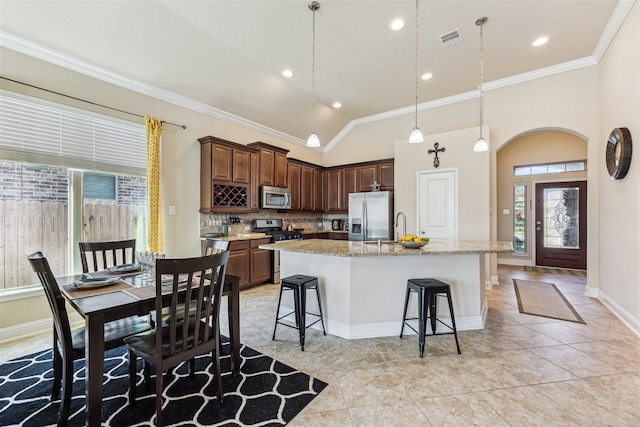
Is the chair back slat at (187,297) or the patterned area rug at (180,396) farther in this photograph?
the patterned area rug at (180,396)

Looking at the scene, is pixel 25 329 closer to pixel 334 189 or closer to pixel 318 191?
pixel 318 191

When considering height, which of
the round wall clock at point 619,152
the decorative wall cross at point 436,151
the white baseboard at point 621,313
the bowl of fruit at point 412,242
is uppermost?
the decorative wall cross at point 436,151

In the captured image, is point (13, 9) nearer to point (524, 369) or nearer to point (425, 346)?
point (425, 346)

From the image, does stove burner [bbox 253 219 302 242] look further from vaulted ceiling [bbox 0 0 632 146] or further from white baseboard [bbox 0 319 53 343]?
white baseboard [bbox 0 319 53 343]

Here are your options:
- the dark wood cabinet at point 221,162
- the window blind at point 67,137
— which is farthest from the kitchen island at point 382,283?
the window blind at point 67,137

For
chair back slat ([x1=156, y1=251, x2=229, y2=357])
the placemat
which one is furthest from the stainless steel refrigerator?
the placemat

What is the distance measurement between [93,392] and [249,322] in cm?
183

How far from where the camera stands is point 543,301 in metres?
3.96

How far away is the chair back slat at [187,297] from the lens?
Result: 1.57 meters

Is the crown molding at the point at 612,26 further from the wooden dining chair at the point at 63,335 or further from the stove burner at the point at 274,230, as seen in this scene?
the wooden dining chair at the point at 63,335

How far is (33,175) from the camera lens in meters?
3.00

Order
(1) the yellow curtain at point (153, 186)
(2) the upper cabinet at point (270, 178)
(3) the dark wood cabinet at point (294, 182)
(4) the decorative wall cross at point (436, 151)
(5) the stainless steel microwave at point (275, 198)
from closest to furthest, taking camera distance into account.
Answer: (1) the yellow curtain at point (153, 186) → (2) the upper cabinet at point (270, 178) → (4) the decorative wall cross at point (436, 151) → (5) the stainless steel microwave at point (275, 198) → (3) the dark wood cabinet at point (294, 182)

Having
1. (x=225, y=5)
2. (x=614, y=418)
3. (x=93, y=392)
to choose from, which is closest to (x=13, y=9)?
(x=225, y=5)

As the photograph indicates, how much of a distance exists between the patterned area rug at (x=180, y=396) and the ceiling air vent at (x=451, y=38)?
425 centimetres
